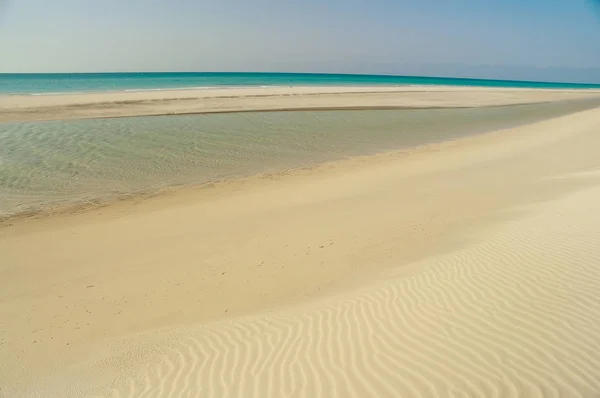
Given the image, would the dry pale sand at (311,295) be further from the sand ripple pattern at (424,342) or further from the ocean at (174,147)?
the ocean at (174,147)

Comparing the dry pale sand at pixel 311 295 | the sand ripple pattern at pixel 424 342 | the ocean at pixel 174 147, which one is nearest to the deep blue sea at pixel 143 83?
the ocean at pixel 174 147

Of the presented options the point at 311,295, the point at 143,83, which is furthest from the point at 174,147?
the point at 143,83

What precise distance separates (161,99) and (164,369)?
35382 mm

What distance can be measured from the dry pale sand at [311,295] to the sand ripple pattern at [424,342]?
→ 0.02 meters

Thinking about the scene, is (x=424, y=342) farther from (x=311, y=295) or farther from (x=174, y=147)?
(x=174, y=147)

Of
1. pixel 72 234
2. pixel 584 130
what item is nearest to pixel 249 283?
pixel 72 234

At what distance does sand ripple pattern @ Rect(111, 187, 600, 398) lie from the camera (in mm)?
3830

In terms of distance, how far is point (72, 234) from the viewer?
8688mm

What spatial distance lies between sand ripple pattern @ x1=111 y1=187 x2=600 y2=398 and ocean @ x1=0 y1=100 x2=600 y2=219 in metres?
7.39

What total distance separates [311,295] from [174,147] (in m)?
12.6

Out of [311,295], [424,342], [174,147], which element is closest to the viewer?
[424,342]

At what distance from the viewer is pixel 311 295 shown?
6305 millimetres

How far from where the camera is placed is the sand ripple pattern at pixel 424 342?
12.6 feet

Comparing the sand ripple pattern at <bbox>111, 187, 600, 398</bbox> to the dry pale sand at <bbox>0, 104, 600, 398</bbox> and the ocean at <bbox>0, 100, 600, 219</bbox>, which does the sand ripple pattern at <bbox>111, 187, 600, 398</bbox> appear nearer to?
the dry pale sand at <bbox>0, 104, 600, 398</bbox>
